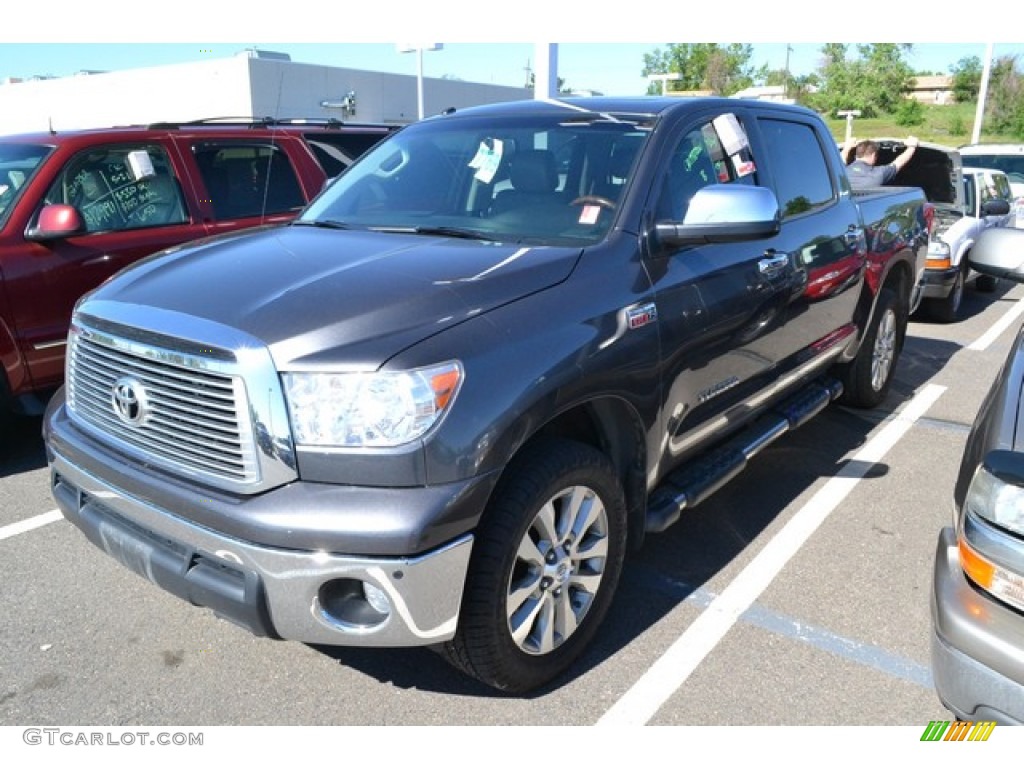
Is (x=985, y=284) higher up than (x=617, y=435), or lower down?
lower down

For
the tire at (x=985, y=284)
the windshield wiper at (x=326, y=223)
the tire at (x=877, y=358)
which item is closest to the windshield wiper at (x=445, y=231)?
the windshield wiper at (x=326, y=223)

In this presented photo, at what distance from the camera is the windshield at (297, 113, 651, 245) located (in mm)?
3146

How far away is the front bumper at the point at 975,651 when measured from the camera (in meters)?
1.99

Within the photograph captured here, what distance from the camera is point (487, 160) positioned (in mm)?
3545

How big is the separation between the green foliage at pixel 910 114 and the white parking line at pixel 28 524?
59867mm

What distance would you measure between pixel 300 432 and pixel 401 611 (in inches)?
22.0

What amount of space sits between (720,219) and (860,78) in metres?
67.8

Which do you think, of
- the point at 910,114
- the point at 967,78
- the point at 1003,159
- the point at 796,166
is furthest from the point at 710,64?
the point at 796,166

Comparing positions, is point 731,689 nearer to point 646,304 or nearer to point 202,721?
point 646,304

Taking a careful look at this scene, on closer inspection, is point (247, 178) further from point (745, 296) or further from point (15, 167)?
point (745, 296)

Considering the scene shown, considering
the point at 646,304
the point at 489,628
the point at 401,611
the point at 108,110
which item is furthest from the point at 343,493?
the point at 108,110

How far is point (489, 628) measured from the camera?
245cm

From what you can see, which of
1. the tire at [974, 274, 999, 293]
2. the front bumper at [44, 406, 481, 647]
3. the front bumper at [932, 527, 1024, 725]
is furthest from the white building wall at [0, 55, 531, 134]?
the front bumper at [932, 527, 1024, 725]

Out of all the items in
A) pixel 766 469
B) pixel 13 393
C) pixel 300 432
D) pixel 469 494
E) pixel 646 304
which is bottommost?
pixel 766 469
